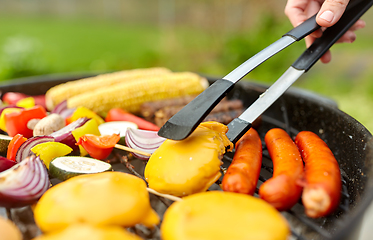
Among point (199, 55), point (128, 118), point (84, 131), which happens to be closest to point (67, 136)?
point (84, 131)

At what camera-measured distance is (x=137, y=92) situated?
278 cm

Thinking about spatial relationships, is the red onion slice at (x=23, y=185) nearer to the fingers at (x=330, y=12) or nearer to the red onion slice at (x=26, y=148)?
the red onion slice at (x=26, y=148)

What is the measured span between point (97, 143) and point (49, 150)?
280 millimetres

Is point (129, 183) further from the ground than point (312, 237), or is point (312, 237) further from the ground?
point (129, 183)

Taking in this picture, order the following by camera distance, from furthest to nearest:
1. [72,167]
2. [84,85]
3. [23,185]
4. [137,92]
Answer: [84,85] < [137,92] < [72,167] < [23,185]

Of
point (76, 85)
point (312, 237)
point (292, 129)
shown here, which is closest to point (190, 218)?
point (312, 237)

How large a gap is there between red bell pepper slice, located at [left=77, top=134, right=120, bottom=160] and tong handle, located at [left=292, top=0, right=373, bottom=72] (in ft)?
4.16

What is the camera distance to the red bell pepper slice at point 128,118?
2348mm

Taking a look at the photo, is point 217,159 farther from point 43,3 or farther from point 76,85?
point 43,3

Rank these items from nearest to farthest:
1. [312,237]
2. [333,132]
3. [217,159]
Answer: [217,159], [312,237], [333,132]

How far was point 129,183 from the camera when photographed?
1.20 m

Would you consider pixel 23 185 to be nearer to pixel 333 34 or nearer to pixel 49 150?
pixel 49 150

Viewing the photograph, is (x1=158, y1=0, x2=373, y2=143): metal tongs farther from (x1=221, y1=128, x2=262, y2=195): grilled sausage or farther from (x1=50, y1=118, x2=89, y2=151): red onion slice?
(x1=50, y1=118, x2=89, y2=151): red onion slice

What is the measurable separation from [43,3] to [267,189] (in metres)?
12.9
